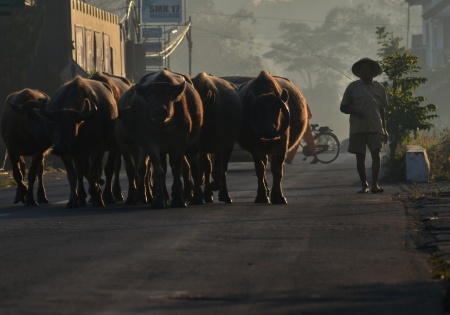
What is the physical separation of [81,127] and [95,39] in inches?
1302

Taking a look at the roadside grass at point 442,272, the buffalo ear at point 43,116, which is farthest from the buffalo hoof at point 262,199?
the roadside grass at point 442,272

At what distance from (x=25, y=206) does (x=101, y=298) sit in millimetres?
10010

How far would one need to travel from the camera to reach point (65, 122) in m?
17.4

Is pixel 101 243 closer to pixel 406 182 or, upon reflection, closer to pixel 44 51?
pixel 406 182

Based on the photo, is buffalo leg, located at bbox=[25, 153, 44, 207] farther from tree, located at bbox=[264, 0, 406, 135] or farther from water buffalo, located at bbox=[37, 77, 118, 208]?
tree, located at bbox=[264, 0, 406, 135]

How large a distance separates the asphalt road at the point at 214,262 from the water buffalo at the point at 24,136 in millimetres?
2234

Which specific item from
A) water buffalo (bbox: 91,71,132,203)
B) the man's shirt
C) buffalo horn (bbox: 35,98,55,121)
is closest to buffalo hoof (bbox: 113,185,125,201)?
water buffalo (bbox: 91,71,132,203)

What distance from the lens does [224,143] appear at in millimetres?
18516

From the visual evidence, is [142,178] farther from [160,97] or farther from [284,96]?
[284,96]

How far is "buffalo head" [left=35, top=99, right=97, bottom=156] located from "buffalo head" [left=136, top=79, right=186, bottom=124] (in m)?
0.90

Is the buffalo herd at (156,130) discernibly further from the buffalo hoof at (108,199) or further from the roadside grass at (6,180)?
the roadside grass at (6,180)

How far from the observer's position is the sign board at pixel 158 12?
82.6 metres

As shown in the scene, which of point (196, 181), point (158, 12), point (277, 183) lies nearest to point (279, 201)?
point (277, 183)

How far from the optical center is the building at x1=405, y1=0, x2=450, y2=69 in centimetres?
8069
